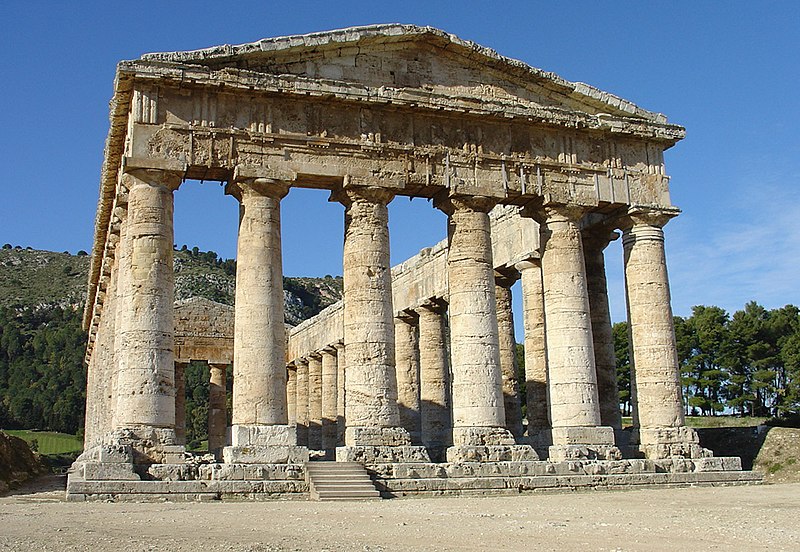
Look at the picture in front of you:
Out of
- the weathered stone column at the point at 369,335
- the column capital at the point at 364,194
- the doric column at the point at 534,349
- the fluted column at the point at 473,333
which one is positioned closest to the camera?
the weathered stone column at the point at 369,335

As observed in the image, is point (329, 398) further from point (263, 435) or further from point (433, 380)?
point (263, 435)

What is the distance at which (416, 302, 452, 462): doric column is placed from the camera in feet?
99.4

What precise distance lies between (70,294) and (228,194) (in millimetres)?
86465

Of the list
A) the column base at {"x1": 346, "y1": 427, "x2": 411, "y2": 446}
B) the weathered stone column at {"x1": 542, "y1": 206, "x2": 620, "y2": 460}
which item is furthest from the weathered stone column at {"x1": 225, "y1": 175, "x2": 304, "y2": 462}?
the weathered stone column at {"x1": 542, "y1": 206, "x2": 620, "y2": 460}

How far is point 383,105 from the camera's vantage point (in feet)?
75.4

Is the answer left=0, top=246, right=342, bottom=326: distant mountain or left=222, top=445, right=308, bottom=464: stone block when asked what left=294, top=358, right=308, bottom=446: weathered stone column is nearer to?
left=222, top=445, right=308, bottom=464: stone block

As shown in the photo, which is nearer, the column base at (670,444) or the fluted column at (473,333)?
the fluted column at (473,333)

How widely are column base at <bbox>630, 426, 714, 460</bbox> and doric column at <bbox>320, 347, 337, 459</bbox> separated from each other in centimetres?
1743

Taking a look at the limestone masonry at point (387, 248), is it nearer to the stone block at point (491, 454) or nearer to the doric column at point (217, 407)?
the stone block at point (491, 454)

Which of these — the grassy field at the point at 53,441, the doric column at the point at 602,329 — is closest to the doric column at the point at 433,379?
the doric column at the point at 602,329

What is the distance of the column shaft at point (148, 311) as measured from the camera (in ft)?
64.8

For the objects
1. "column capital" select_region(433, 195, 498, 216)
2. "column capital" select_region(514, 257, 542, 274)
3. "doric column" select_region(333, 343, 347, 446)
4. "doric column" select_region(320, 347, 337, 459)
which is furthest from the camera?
"doric column" select_region(320, 347, 337, 459)

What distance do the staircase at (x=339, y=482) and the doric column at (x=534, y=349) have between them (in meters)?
9.13

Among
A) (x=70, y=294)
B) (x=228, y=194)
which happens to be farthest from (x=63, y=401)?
(x=228, y=194)
